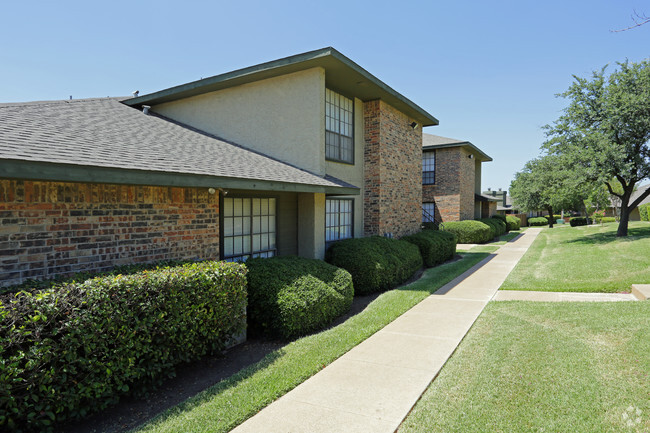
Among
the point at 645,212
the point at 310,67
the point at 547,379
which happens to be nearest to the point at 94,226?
the point at 547,379

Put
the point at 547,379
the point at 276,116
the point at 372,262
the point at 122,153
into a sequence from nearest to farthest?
1. the point at 547,379
2. the point at 122,153
3. the point at 372,262
4. the point at 276,116

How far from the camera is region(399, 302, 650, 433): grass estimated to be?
11.8 ft

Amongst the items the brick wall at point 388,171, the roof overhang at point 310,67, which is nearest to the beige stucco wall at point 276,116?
the roof overhang at point 310,67

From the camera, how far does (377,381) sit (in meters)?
4.57

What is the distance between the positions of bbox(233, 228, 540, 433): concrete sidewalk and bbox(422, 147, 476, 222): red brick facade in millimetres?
16627

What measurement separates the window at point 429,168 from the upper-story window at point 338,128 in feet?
44.3

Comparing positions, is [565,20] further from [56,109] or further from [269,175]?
[56,109]

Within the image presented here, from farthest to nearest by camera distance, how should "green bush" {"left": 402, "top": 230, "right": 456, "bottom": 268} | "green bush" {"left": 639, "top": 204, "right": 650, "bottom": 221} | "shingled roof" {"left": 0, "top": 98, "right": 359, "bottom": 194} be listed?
"green bush" {"left": 639, "top": 204, "right": 650, "bottom": 221} < "green bush" {"left": 402, "top": 230, "right": 456, "bottom": 268} < "shingled roof" {"left": 0, "top": 98, "right": 359, "bottom": 194}

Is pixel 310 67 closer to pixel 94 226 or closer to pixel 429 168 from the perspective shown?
pixel 94 226

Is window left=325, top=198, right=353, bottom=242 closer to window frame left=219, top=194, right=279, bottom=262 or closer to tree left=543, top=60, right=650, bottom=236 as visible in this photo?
window frame left=219, top=194, right=279, bottom=262

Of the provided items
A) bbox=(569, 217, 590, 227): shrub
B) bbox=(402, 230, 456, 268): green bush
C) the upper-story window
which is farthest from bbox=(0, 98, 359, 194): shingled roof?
bbox=(569, 217, 590, 227): shrub

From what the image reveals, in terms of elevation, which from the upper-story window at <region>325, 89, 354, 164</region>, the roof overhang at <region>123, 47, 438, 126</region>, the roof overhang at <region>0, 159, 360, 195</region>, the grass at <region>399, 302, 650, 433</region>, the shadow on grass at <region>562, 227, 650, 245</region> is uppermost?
the roof overhang at <region>123, 47, 438, 126</region>

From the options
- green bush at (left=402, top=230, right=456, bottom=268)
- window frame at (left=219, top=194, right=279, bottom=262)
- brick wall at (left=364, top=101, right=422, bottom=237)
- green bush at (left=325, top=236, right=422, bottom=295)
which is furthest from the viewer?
green bush at (left=402, top=230, right=456, bottom=268)

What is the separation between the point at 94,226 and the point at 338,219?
7.42m
